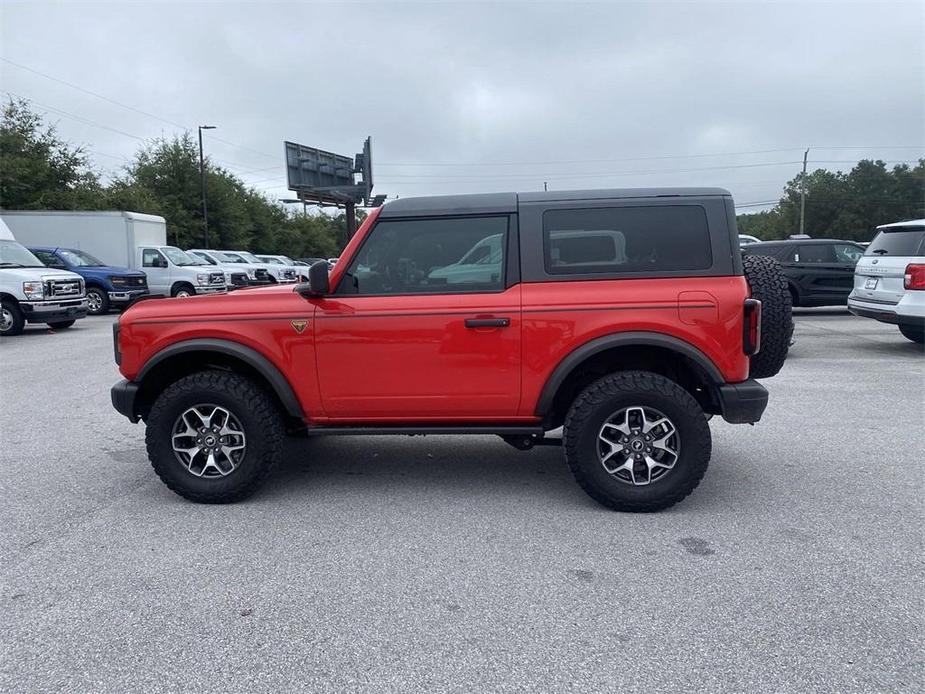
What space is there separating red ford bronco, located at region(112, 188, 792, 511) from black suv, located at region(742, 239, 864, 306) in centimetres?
1072

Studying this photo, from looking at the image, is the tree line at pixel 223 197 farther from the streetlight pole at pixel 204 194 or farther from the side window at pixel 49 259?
the side window at pixel 49 259

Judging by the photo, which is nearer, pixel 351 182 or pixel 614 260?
pixel 614 260

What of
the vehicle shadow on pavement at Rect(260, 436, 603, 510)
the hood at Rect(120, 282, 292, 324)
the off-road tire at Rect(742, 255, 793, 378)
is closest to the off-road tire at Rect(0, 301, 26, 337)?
the vehicle shadow on pavement at Rect(260, 436, 603, 510)

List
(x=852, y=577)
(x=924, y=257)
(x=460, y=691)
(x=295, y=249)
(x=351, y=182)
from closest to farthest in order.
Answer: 1. (x=460, y=691)
2. (x=852, y=577)
3. (x=924, y=257)
4. (x=351, y=182)
5. (x=295, y=249)

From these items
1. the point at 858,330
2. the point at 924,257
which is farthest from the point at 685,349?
the point at 858,330

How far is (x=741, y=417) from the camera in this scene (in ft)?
14.2

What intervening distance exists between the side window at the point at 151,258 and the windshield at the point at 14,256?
5737mm

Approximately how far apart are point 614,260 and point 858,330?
36.1 ft

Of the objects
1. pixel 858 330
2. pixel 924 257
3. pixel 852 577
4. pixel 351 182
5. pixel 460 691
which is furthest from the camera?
pixel 351 182

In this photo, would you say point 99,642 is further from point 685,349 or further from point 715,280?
point 715,280

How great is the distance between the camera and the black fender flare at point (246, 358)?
4.54 meters

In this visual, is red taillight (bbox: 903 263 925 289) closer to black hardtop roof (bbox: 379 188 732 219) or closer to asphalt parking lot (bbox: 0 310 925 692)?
asphalt parking lot (bbox: 0 310 925 692)

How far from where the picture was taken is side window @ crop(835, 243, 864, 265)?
47.4ft

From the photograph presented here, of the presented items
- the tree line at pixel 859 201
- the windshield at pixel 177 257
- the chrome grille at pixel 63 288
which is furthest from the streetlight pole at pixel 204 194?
the tree line at pixel 859 201
